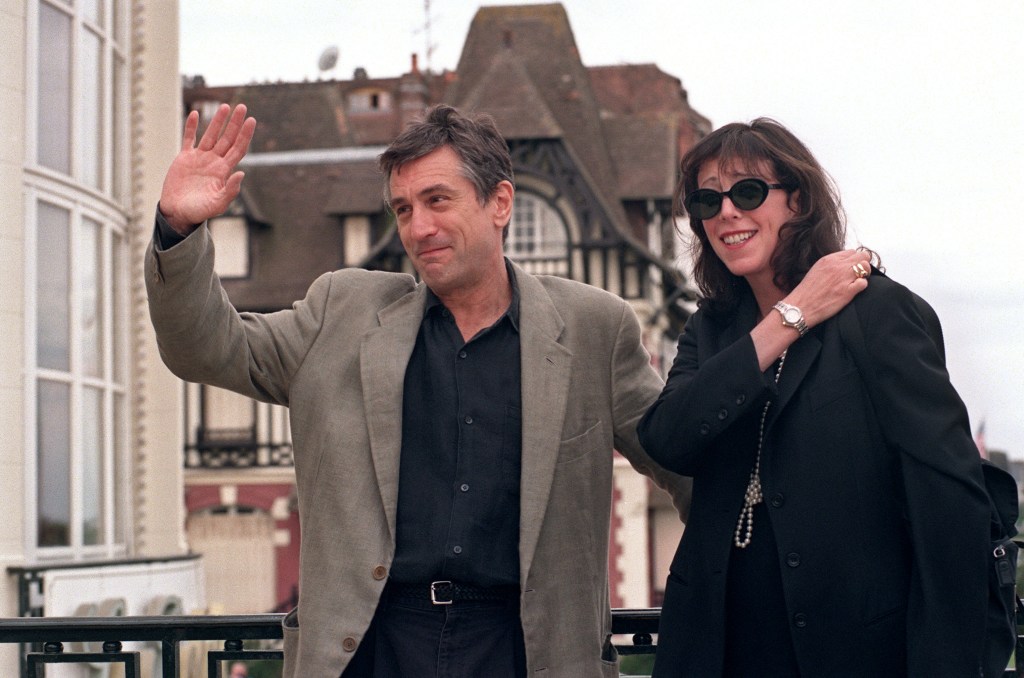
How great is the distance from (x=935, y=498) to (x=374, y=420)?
3.93ft

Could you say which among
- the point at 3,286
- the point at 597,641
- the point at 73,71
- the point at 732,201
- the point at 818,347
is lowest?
the point at 597,641

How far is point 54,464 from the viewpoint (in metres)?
13.9

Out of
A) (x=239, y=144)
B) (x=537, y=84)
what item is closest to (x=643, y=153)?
(x=537, y=84)

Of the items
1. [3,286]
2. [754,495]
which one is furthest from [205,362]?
[3,286]

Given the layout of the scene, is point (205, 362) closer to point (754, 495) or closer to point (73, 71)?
point (754, 495)

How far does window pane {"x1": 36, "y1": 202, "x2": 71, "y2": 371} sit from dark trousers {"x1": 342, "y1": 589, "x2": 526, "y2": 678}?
11140mm

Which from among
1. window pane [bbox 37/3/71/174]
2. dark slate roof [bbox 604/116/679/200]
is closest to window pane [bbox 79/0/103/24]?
window pane [bbox 37/3/71/174]

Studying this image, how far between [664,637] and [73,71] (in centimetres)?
1223

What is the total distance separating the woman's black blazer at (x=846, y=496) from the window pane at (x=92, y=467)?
40.9 ft

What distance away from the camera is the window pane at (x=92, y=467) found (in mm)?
14594

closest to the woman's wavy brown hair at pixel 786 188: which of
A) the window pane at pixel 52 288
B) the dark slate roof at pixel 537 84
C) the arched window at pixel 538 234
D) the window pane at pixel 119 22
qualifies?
the window pane at pixel 52 288

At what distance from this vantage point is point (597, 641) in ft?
10.5

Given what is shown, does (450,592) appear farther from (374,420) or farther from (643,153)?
(643,153)

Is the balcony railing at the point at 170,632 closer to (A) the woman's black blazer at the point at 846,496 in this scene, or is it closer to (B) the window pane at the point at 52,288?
(A) the woman's black blazer at the point at 846,496
